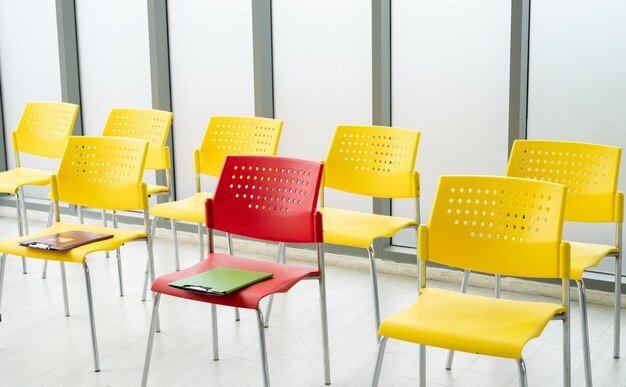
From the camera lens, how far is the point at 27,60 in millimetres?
6844

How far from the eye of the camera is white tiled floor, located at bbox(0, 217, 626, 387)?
12.2 feet

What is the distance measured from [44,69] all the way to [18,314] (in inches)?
111

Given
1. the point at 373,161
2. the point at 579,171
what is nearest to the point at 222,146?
the point at 373,161

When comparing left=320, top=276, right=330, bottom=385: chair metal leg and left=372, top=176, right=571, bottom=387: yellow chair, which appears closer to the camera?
left=372, top=176, right=571, bottom=387: yellow chair

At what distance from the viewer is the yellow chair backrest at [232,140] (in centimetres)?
468

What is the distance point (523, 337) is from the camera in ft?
8.96

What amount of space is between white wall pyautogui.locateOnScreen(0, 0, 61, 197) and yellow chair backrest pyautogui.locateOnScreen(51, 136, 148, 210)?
2.70 metres

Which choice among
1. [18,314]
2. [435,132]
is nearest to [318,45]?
[435,132]

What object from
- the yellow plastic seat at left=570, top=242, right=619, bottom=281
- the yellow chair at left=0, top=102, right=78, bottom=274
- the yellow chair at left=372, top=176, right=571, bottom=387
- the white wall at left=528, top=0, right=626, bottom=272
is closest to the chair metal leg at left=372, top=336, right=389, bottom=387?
the yellow chair at left=372, top=176, right=571, bottom=387

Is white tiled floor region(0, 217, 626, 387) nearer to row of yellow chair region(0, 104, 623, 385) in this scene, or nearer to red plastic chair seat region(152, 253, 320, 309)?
row of yellow chair region(0, 104, 623, 385)

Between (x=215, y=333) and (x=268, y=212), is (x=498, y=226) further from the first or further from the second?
(x=215, y=333)

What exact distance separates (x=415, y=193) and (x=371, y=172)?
31 centimetres

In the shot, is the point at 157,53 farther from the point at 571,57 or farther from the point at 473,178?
the point at 473,178

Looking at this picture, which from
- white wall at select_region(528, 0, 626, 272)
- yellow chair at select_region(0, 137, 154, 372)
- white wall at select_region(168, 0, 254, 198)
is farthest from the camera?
white wall at select_region(168, 0, 254, 198)
